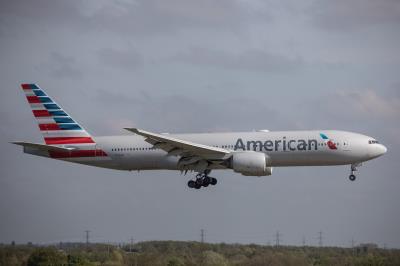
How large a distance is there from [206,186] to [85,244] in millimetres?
16494

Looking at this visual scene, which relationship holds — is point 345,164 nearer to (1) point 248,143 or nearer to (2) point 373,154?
(2) point 373,154

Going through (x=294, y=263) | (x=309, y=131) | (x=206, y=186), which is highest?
(x=309, y=131)

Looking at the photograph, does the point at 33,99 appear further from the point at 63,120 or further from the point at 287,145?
the point at 287,145

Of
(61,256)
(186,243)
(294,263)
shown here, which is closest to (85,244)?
(186,243)

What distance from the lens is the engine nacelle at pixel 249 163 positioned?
199 feet

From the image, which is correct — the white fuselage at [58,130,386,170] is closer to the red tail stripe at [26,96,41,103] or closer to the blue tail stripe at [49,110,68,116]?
the blue tail stripe at [49,110,68,116]

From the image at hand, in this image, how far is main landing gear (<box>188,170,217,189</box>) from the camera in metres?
65.1

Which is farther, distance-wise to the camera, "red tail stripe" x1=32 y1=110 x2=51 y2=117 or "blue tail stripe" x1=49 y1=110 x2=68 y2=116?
"red tail stripe" x1=32 y1=110 x2=51 y2=117

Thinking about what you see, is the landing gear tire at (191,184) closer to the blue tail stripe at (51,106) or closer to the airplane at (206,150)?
the airplane at (206,150)

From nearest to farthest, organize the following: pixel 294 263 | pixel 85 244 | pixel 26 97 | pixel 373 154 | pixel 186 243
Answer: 1. pixel 294 263
2. pixel 373 154
3. pixel 26 97
4. pixel 85 244
5. pixel 186 243

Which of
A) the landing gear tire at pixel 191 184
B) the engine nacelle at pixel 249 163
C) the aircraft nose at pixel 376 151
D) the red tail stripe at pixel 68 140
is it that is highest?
the red tail stripe at pixel 68 140

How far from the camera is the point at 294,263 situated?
57.9 meters

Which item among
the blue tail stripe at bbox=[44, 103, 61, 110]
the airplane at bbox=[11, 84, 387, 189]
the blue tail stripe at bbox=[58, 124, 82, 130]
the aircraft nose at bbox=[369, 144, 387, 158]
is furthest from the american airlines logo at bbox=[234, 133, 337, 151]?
the blue tail stripe at bbox=[44, 103, 61, 110]

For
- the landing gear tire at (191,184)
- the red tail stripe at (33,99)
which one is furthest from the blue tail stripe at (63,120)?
the landing gear tire at (191,184)
